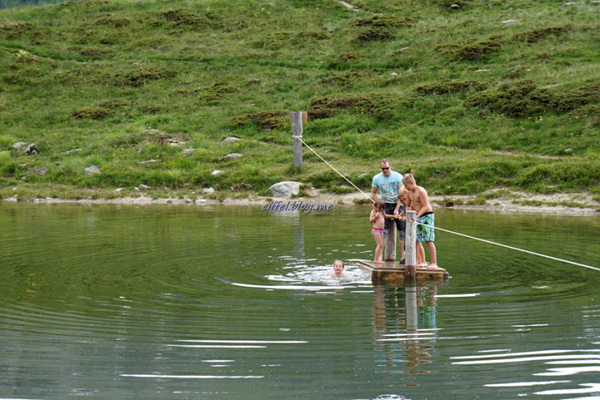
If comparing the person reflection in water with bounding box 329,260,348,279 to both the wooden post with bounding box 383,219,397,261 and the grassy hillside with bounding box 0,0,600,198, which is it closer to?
the wooden post with bounding box 383,219,397,261

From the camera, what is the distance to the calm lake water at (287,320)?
9.56 meters

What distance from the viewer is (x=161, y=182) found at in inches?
1379

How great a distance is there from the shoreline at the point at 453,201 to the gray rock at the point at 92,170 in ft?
8.51

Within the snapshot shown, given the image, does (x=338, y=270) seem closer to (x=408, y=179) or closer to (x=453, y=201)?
(x=408, y=179)

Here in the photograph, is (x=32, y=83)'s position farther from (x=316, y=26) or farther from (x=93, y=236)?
(x=93, y=236)

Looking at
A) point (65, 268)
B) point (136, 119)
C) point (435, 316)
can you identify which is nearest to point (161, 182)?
point (136, 119)

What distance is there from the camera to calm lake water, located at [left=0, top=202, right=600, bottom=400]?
9.56 metres

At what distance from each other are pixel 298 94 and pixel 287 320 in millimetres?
33952

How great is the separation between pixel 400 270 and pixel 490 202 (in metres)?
13.7

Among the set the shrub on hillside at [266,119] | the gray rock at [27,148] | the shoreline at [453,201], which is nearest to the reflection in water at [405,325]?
the shoreline at [453,201]

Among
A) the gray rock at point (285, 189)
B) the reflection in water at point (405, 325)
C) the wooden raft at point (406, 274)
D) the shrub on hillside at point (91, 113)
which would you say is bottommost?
the reflection in water at point (405, 325)

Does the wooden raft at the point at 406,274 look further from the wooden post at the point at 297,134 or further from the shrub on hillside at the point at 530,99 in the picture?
the shrub on hillside at the point at 530,99

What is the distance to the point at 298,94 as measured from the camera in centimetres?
4575

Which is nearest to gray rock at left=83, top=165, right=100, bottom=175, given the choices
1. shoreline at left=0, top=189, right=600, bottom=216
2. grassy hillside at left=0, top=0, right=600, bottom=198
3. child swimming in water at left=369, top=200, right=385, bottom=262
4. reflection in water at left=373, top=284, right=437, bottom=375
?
grassy hillside at left=0, top=0, right=600, bottom=198
